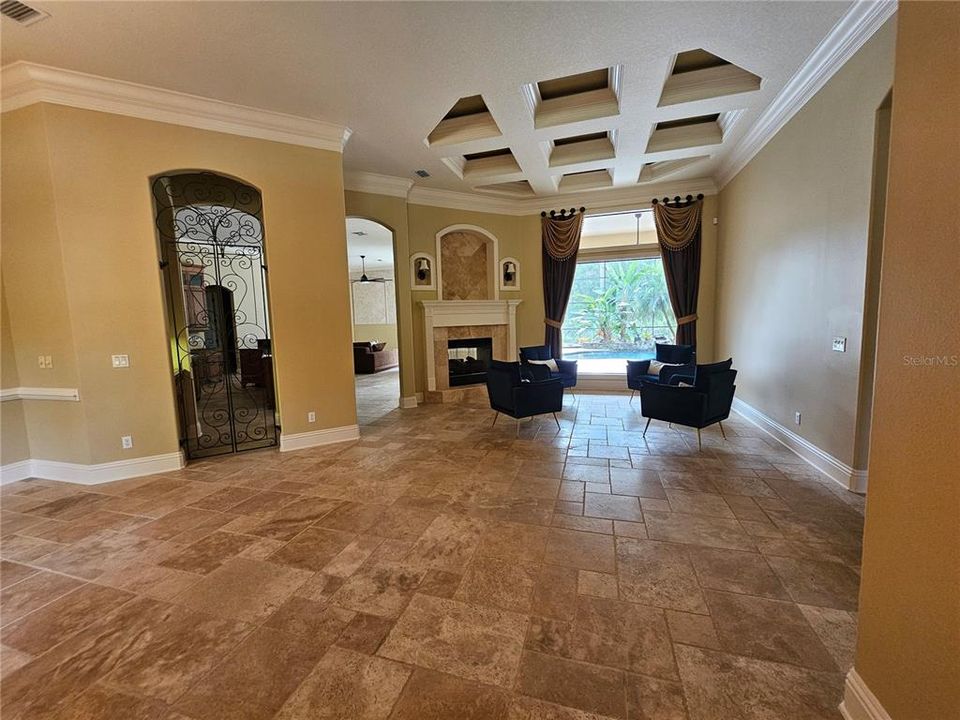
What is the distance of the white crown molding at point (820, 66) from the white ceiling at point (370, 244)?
17.0 feet

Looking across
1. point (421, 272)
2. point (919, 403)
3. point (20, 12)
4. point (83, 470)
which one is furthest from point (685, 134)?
point (83, 470)

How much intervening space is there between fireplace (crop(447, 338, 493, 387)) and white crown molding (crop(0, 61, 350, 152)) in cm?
355

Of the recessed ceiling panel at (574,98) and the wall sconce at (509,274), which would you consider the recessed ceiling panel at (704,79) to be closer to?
the recessed ceiling panel at (574,98)

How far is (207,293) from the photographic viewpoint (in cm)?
466

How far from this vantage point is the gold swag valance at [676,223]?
603 centimetres

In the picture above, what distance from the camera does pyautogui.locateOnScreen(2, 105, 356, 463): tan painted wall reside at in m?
3.20

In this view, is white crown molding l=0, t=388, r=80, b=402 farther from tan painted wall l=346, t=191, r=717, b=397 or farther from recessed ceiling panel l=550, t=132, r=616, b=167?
recessed ceiling panel l=550, t=132, r=616, b=167

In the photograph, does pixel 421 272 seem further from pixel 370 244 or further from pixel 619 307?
pixel 370 244

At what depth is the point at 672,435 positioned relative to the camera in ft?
14.5

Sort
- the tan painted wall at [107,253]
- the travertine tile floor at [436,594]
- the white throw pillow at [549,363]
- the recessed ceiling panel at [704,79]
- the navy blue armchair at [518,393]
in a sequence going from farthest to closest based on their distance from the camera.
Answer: the white throw pillow at [549,363] < the navy blue armchair at [518,393] < the recessed ceiling panel at [704,79] < the tan painted wall at [107,253] < the travertine tile floor at [436,594]

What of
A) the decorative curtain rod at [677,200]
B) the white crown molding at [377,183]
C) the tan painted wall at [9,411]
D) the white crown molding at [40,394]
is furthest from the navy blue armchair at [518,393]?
the tan painted wall at [9,411]

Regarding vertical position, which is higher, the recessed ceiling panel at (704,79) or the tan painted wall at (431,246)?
the recessed ceiling panel at (704,79)

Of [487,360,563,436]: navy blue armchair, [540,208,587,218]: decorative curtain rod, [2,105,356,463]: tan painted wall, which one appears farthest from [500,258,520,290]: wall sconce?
[2,105,356,463]: tan painted wall

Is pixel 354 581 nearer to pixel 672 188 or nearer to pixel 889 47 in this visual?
pixel 889 47
